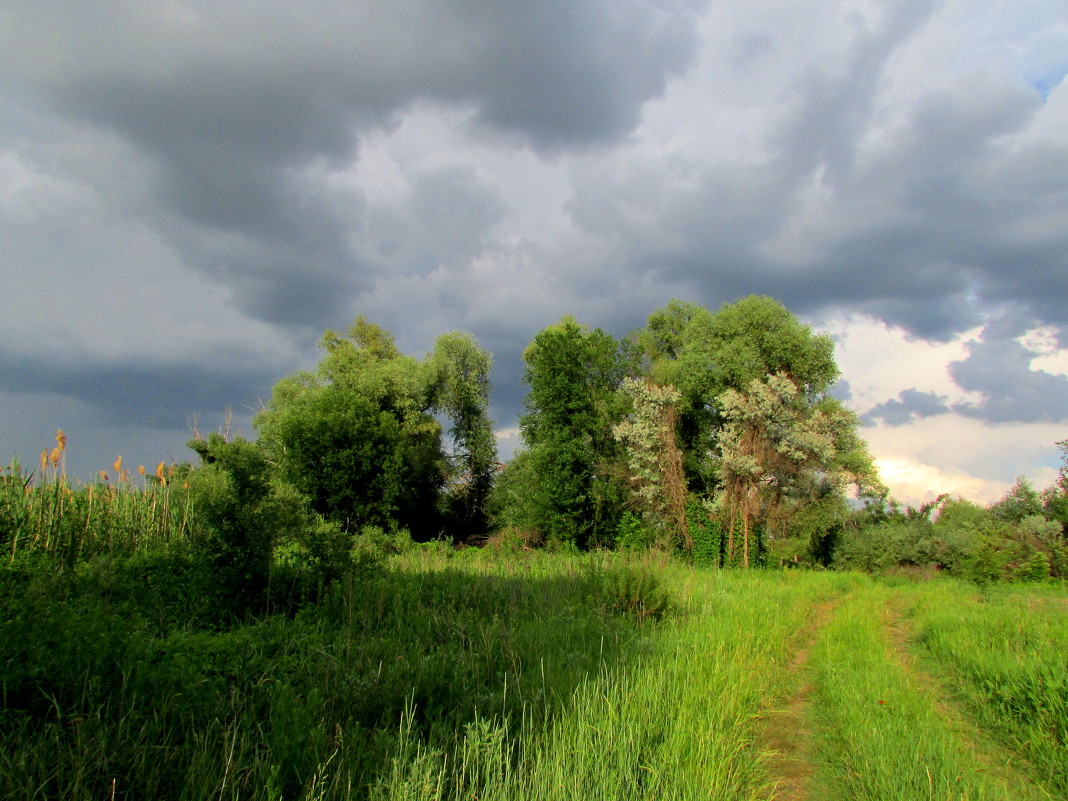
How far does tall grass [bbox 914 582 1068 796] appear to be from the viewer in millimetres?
5055

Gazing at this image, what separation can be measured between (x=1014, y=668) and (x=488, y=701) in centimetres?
585

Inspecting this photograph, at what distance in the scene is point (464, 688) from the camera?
4.50 meters

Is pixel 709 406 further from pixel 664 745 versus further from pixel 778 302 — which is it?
pixel 664 745

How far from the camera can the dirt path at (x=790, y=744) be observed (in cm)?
436

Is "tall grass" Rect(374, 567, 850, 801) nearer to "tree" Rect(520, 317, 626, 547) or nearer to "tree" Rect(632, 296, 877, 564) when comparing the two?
"tree" Rect(632, 296, 877, 564)

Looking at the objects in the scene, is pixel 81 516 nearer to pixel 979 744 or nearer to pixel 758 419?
pixel 979 744

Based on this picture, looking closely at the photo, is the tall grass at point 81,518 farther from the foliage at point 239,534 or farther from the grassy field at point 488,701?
the foliage at point 239,534

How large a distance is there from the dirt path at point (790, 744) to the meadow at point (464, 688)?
3 centimetres

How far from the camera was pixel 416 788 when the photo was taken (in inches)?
114

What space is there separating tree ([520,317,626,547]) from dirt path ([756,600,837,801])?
59.3ft

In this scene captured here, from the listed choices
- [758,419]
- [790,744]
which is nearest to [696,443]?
[758,419]

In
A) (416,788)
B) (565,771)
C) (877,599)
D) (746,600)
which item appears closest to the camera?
(416,788)

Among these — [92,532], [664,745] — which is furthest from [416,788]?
[92,532]

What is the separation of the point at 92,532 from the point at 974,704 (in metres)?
12.1
